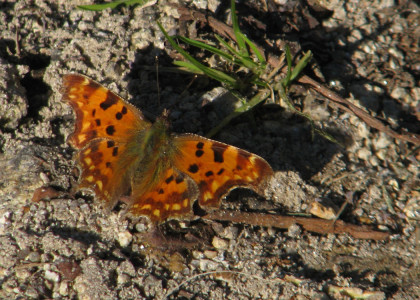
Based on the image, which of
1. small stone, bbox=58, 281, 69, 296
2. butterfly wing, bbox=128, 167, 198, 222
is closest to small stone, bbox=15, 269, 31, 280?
small stone, bbox=58, 281, 69, 296

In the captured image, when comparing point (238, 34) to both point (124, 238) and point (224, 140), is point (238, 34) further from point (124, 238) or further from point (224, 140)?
point (124, 238)

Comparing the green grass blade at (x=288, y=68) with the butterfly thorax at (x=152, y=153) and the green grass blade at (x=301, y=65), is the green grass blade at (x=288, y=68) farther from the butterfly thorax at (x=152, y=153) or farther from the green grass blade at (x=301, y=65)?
the butterfly thorax at (x=152, y=153)

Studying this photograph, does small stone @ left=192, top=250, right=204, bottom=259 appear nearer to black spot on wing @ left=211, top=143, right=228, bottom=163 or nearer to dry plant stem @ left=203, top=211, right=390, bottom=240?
dry plant stem @ left=203, top=211, right=390, bottom=240

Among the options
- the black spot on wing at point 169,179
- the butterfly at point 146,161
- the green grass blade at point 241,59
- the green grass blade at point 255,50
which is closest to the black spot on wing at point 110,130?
the butterfly at point 146,161

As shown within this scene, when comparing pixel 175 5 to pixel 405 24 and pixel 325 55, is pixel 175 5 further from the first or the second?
pixel 405 24

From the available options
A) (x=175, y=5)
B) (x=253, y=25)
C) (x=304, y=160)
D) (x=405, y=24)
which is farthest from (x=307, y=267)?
(x=405, y=24)

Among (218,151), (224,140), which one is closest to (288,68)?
(224,140)
